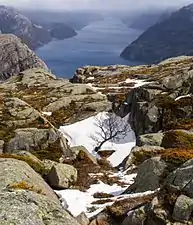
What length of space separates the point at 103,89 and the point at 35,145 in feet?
143

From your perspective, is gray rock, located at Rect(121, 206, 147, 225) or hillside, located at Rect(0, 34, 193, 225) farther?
gray rock, located at Rect(121, 206, 147, 225)

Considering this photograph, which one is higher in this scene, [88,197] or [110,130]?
[110,130]

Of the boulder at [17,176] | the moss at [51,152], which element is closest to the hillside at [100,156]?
the boulder at [17,176]

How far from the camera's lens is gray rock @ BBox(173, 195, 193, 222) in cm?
1709

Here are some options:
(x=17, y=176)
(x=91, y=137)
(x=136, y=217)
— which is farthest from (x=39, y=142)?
(x=136, y=217)

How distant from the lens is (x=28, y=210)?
1379 cm

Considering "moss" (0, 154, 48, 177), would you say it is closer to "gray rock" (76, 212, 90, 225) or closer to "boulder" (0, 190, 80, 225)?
"gray rock" (76, 212, 90, 225)

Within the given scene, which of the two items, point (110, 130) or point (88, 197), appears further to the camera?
point (110, 130)

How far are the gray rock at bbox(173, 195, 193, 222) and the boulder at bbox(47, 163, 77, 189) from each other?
12820 mm

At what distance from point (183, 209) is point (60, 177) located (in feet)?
43.8

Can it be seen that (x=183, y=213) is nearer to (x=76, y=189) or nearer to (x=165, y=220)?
(x=165, y=220)

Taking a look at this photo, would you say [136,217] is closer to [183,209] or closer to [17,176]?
[183,209]

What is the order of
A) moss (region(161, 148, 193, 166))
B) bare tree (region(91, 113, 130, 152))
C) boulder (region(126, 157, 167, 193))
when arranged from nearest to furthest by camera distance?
moss (region(161, 148, 193, 166)), boulder (region(126, 157, 167, 193)), bare tree (region(91, 113, 130, 152))

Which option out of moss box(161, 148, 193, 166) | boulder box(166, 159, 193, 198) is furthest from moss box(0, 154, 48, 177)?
boulder box(166, 159, 193, 198)
